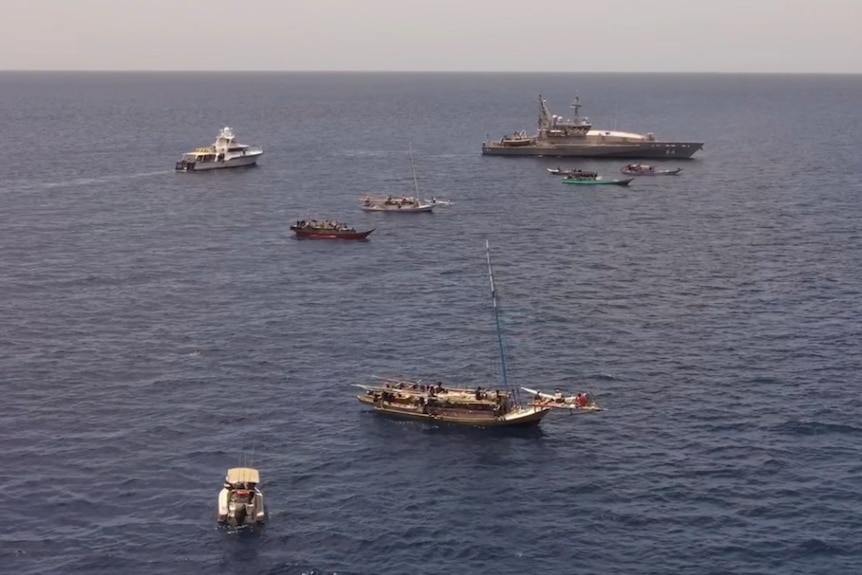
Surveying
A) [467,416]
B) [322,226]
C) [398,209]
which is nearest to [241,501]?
[467,416]

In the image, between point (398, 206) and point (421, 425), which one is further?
point (398, 206)

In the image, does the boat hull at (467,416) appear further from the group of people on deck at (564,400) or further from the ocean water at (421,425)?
the group of people on deck at (564,400)

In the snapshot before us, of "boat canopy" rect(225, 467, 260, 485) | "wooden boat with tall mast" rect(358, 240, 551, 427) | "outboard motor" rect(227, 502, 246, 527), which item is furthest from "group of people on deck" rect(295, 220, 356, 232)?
"outboard motor" rect(227, 502, 246, 527)

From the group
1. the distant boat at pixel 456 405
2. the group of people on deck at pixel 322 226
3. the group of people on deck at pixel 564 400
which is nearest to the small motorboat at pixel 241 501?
the distant boat at pixel 456 405

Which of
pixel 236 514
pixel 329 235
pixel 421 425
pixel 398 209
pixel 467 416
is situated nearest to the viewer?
pixel 236 514

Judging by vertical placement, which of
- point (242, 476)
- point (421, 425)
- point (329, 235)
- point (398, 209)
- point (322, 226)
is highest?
point (398, 209)

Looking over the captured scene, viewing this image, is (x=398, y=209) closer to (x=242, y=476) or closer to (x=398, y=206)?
(x=398, y=206)

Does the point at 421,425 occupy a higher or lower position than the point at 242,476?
lower

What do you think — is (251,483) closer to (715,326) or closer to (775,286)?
(715,326)

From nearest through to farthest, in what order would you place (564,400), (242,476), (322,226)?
(242,476) → (564,400) → (322,226)
